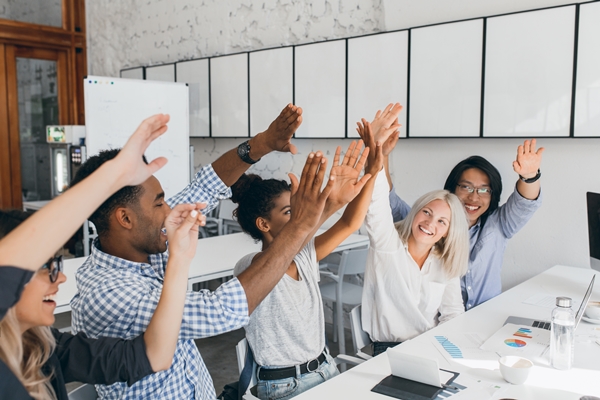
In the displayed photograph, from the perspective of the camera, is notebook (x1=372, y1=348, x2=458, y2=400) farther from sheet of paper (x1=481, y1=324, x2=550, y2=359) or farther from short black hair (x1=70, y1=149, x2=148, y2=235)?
short black hair (x1=70, y1=149, x2=148, y2=235)

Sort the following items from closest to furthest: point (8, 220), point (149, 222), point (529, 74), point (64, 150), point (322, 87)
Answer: point (8, 220), point (149, 222), point (529, 74), point (322, 87), point (64, 150)

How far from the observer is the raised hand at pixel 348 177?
1.44 meters

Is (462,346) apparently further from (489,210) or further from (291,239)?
(489,210)

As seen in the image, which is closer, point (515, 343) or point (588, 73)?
point (515, 343)

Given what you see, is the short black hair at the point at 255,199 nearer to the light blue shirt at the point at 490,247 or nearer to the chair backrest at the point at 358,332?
the chair backrest at the point at 358,332

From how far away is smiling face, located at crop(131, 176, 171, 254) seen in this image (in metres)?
1.32

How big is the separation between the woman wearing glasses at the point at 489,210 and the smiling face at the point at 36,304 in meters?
1.83

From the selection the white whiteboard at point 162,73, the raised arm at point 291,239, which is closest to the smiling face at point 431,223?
the raised arm at point 291,239

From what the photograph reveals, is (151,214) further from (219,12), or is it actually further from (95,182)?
(219,12)

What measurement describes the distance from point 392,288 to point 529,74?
1778 millimetres

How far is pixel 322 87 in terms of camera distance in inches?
162

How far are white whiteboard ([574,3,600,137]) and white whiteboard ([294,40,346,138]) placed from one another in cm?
162

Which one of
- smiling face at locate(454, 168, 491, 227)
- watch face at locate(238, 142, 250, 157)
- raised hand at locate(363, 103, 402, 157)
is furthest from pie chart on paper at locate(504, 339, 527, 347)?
watch face at locate(238, 142, 250, 157)

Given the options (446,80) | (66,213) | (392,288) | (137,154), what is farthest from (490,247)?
(66,213)
